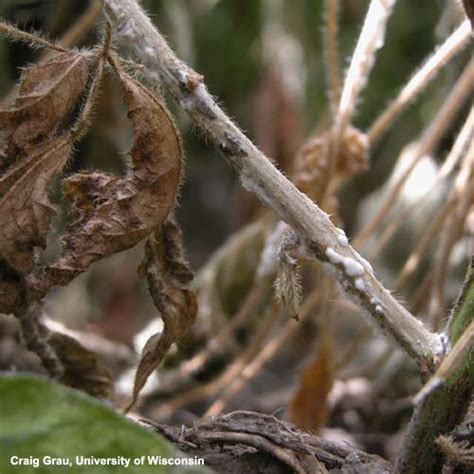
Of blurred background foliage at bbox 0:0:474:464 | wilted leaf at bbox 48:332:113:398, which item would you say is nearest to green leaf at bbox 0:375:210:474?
wilted leaf at bbox 48:332:113:398

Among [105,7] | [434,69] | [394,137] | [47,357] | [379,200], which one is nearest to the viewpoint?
[105,7]

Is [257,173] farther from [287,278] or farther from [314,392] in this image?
[314,392]

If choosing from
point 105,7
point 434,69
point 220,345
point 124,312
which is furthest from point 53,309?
point 105,7

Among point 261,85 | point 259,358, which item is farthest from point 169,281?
point 261,85

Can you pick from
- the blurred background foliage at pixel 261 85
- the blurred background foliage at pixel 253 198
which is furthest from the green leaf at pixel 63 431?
the blurred background foliage at pixel 261 85

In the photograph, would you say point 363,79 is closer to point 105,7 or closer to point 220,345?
point 105,7

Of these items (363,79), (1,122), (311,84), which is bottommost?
(1,122)

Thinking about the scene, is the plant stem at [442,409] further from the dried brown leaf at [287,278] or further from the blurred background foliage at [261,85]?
the blurred background foliage at [261,85]
